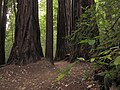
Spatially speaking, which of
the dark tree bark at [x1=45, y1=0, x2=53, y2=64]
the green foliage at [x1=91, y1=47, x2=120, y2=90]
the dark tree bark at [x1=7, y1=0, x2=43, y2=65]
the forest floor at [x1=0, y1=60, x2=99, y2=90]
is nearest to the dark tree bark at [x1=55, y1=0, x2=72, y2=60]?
the dark tree bark at [x1=45, y1=0, x2=53, y2=64]

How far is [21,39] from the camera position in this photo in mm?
10656

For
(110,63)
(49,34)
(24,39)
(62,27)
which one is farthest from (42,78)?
(62,27)

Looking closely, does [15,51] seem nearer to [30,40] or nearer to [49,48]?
[30,40]

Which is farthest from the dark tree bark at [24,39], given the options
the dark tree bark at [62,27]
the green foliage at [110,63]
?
the green foliage at [110,63]

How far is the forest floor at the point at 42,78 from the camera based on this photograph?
6441mm

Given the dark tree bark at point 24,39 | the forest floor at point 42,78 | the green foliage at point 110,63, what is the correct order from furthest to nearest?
1. the dark tree bark at point 24,39
2. the forest floor at point 42,78
3. the green foliage at point 110,63

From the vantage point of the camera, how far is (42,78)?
8.43 metres

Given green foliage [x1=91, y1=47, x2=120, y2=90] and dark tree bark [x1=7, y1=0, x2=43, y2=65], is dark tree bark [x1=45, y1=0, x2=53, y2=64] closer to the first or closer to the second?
dark tree bark [x1=7, y1=0, x2=43, y2=65]

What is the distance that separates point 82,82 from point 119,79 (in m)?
3.55

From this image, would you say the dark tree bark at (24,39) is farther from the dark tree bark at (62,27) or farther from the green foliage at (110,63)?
the green foliage at (110,63)

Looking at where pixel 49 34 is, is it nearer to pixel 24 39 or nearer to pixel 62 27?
pixel 24 39

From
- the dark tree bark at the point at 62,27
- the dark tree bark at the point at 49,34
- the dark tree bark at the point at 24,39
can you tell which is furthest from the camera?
the dark tree bark at the point at 62,27

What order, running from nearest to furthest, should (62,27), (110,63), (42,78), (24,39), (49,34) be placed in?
1. (110,63)
2. (42,78)
3. (24,39)
4. (49,34)
5. (62,27)

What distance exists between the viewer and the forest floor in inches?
254
